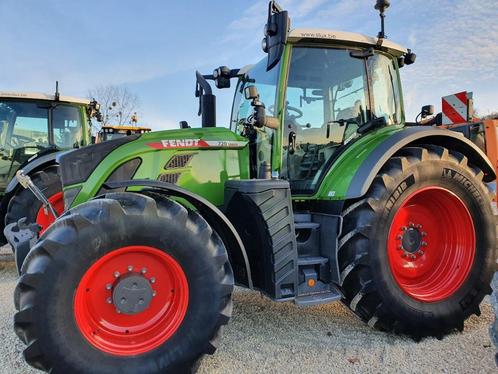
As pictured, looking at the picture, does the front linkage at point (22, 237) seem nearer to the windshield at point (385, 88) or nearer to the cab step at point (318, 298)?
the cab step at point (318, 298)

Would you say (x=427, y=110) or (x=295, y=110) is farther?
(x=427, y=110)

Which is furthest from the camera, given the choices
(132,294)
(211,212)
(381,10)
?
(381,10)

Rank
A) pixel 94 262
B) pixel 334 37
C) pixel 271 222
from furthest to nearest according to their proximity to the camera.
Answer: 1. pixel 334 37
2. pixel 271 222
3. pixel 94 262

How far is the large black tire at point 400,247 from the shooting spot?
316 centimetres

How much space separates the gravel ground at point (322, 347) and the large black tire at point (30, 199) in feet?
6.37

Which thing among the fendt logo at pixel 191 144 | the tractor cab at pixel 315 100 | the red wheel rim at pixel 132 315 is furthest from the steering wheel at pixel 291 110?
the red wheel rim at pixel 132 315

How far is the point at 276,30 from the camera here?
122 inches

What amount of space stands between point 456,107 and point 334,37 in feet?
8.59

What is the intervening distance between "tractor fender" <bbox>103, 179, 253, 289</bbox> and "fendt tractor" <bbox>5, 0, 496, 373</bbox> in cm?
1

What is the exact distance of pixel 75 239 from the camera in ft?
7.80

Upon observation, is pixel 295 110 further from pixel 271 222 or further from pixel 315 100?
pixel 271 222

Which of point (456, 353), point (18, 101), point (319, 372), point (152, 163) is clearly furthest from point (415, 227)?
point (18, 101)

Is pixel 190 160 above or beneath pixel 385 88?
beneath

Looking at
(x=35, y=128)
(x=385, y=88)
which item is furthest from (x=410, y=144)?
(x=35, y=128)
